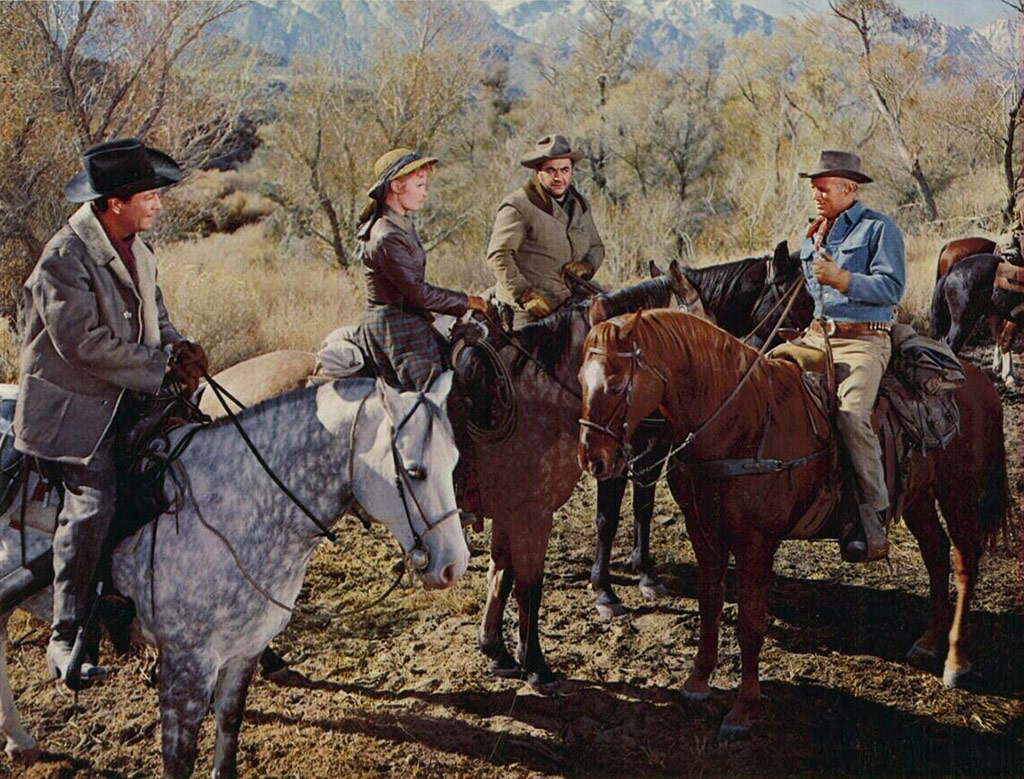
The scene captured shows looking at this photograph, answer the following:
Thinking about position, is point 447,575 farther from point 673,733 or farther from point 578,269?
point 578,269

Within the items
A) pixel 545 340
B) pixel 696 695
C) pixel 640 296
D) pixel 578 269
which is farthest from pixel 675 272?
pixel 696 695

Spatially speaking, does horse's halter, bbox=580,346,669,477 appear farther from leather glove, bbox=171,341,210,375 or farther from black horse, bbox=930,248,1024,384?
black horse, bbox=930,248,1024,384

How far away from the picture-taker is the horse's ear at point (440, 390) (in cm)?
338

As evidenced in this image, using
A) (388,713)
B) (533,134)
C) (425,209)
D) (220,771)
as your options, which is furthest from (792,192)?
(220,771)

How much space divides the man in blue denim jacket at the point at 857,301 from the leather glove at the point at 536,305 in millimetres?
1657

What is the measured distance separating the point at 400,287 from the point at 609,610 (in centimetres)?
285

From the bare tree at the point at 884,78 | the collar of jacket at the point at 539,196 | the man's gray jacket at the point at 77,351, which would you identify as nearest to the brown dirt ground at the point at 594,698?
the man's gray jacket at the point at 77,351

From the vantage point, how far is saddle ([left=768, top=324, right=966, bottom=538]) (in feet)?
15.4

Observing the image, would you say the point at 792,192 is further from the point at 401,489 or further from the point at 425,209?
the point at 401,489

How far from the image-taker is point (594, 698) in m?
5.11

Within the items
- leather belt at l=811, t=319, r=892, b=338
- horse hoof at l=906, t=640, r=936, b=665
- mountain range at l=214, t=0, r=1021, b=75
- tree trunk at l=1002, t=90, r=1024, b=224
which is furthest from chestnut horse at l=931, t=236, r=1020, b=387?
leather belt at l=811, t=319, r=892, b=338

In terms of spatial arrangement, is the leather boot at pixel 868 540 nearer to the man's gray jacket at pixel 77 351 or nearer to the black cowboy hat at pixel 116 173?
the man's gray jacket at pixel 77 351

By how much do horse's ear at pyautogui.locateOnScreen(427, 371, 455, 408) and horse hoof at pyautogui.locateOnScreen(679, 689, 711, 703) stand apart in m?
2.66

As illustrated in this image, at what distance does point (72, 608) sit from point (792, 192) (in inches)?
628
